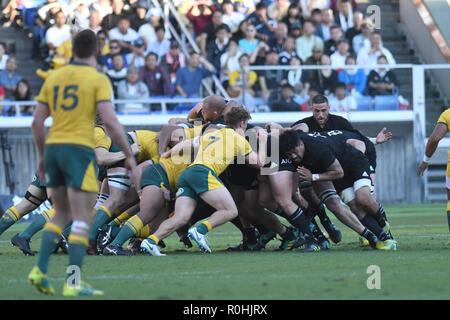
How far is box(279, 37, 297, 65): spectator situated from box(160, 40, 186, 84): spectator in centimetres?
224

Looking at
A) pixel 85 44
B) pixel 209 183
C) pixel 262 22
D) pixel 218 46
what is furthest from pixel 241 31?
pixel 85 44

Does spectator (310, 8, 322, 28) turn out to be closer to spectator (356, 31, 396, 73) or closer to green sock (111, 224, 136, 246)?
spectator (356, 31, 396, 73)

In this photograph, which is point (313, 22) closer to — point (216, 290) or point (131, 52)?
point (131, 52)

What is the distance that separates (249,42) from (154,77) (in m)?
2.51

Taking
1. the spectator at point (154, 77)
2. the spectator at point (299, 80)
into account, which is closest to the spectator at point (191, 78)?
the spectator at point (154, 77)

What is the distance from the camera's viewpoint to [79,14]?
20750mm

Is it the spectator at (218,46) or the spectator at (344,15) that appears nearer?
the spectator at (218,46)

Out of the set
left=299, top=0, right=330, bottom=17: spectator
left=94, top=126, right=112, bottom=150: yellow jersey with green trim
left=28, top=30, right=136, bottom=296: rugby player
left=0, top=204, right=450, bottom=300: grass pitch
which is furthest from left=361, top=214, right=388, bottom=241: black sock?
left=299, top=0, right=330, bottom=17: spectator

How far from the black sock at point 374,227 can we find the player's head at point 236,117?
1.81 meters

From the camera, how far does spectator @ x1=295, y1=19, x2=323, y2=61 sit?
21375 millimetres

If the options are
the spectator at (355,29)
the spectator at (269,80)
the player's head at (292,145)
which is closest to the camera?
the player's head at (292,145)

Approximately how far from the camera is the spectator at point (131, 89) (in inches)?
795

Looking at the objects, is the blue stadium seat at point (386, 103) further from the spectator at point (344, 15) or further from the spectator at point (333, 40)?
the spectator at point (344, 15)

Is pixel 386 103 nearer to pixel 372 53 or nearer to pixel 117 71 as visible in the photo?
pixel 372 53
